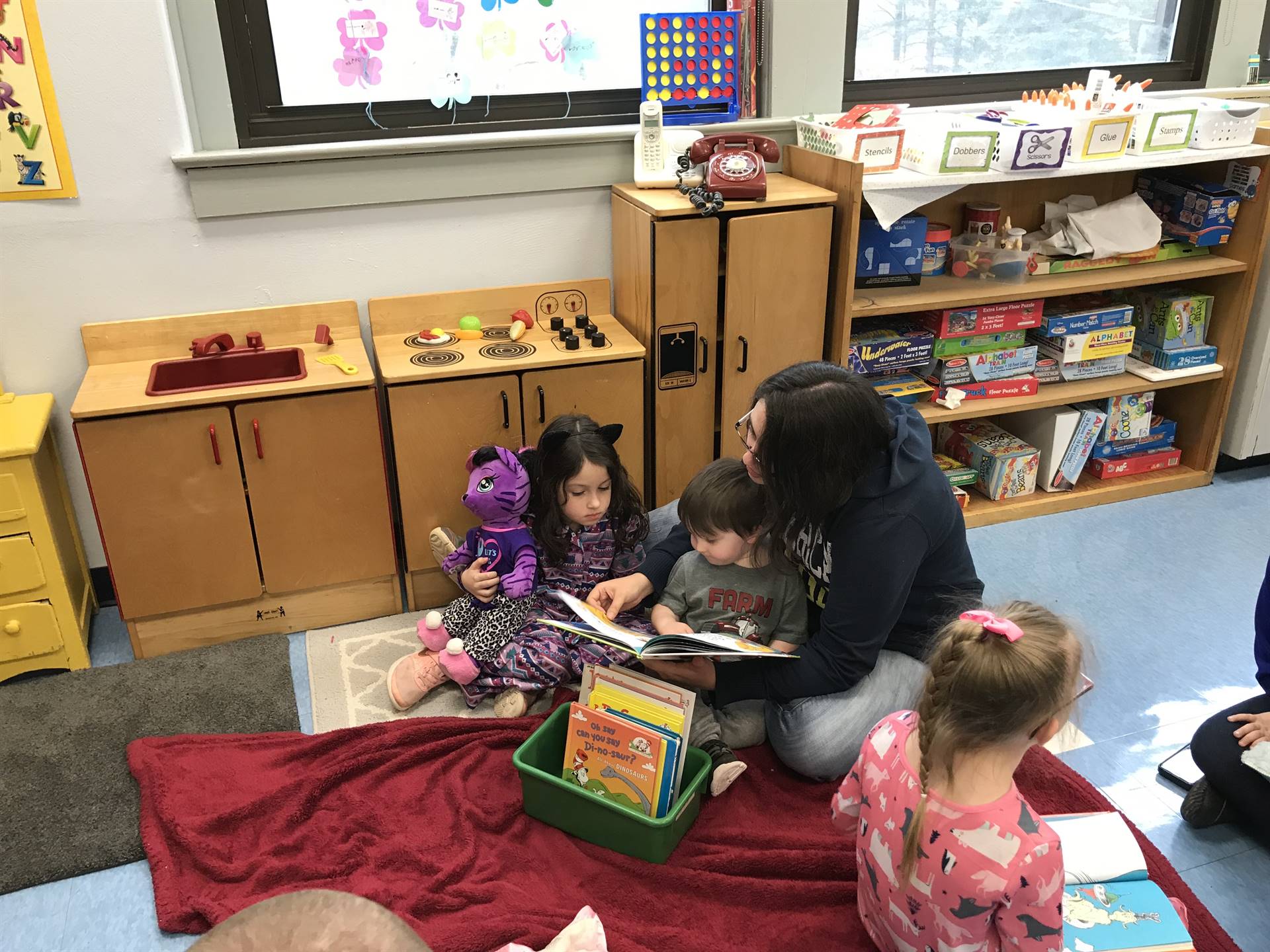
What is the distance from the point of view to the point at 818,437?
173 centimetres

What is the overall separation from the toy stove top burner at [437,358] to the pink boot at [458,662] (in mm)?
691

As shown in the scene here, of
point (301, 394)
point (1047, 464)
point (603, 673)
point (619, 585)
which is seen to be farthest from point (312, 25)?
point (1047, 464)

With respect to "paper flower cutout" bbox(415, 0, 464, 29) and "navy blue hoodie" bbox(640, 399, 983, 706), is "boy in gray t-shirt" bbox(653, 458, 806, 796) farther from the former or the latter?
"paper flower cutout" bbox(415, 0, 464, 29)

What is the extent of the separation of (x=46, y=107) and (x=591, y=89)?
1.36 meters

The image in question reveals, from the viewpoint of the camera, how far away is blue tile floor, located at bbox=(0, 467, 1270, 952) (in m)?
1.78

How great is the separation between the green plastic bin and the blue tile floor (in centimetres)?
62

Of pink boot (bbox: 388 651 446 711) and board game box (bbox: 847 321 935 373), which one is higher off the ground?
board game box (bbox: 847 321 935 373)

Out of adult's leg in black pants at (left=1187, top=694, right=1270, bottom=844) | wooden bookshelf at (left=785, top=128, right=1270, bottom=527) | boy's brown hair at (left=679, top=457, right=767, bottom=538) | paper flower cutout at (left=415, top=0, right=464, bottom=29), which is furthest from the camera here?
wooden bookshelf at (left=785, top=128, right=1270, bottom=527)

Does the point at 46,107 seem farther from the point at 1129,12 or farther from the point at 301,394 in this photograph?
the point at 1129,12

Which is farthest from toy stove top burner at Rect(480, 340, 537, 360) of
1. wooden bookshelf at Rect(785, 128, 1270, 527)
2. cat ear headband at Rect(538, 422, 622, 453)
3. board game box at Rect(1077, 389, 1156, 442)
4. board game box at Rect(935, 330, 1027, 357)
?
board game box at Rect(1077, 389, 1156, 442)

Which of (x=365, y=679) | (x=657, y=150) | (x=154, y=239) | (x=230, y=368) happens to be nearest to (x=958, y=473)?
(x=657, y=150)

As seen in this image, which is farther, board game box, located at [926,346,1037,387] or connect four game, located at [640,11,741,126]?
board game box, located at [926,346,1037,387]

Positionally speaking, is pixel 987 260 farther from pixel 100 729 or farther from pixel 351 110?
pixel 100 729

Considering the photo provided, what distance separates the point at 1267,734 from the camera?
189 cm
